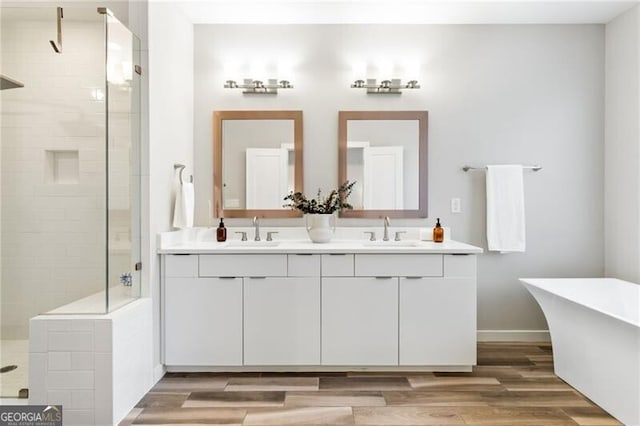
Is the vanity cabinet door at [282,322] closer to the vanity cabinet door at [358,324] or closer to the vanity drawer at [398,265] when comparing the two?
the vanity cabinet door at [358,324]

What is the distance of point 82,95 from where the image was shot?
2.75 m

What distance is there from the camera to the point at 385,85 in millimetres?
3215

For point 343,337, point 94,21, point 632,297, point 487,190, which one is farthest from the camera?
point 487,190

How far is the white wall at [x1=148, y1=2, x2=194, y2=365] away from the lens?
249cm

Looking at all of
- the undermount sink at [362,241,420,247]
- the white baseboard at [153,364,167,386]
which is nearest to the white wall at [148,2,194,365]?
the white baseboard at [153,364,167,386]

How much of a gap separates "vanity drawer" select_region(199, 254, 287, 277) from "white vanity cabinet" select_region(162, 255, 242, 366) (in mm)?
48

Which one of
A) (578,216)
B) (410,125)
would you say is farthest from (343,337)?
(578,216)

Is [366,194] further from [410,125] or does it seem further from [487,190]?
[487,190]

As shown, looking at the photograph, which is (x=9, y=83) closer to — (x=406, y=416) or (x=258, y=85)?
(x=258, y=85)

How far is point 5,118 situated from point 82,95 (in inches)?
23.9

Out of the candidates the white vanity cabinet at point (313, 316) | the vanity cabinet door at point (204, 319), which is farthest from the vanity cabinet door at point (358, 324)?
the vanity cabinet door at point (204, 319)

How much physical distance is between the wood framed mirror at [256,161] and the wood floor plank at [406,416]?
5.15 ft

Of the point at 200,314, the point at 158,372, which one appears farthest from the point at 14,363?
the point at 200,314

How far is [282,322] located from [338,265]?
0.50 meters
